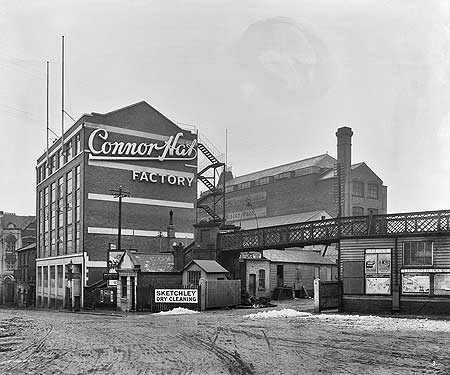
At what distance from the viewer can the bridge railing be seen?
2834 centimetres

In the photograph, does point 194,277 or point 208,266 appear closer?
point 194,277

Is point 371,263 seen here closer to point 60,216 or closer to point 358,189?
point 60,216

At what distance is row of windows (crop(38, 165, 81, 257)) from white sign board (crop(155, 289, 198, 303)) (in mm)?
20469

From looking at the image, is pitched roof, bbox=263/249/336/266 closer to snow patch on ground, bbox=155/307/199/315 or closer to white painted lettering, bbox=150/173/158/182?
white painted lettering, bbox=150/173/158/182

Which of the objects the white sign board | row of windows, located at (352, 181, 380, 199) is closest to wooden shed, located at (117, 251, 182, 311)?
the white sign board

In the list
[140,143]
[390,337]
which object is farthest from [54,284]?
[390,337]

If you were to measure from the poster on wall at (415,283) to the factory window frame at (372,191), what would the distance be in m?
44.8

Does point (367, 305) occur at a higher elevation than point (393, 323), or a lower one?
lower

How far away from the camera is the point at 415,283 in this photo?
28.2 meters

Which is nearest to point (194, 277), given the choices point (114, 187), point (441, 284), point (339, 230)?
point (339, 230)

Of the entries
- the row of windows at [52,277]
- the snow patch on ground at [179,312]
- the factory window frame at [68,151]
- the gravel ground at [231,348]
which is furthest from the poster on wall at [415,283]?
the row of windows at [52,277]

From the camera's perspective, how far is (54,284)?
199 feet

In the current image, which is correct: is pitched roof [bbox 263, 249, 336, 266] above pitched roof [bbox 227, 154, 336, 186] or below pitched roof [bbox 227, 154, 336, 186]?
below

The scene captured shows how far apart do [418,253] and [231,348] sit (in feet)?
52.3
